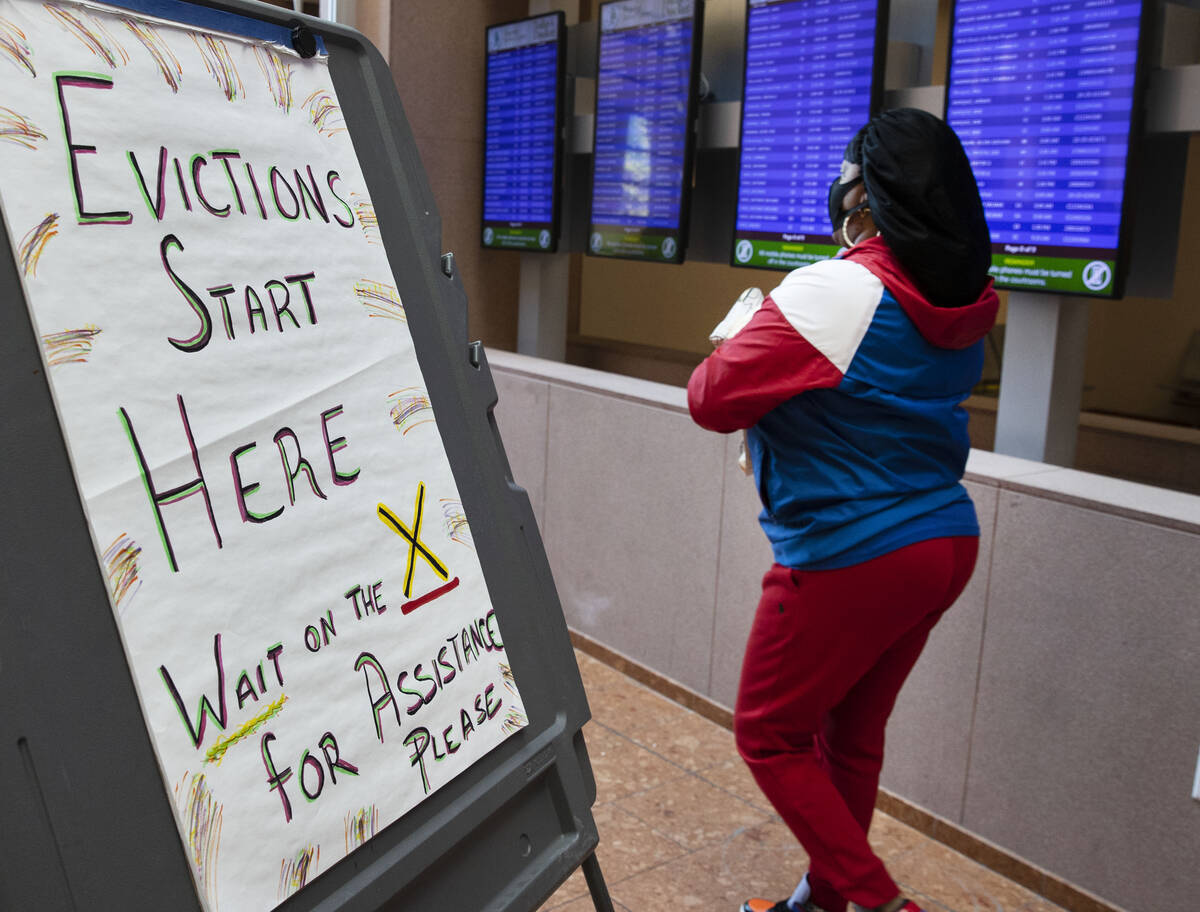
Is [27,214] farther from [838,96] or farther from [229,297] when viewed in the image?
[838,96]

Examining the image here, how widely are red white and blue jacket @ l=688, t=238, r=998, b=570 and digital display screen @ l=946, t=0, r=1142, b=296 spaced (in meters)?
0.70

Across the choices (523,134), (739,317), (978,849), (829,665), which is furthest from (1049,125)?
(523,134)

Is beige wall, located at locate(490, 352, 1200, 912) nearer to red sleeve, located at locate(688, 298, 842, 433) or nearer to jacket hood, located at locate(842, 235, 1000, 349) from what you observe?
jacket hood, located at locate(842, 235, 1000, 349)

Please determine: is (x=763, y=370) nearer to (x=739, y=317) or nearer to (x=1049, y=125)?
(x=739, y=317)

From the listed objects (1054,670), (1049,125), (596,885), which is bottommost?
(1054,670)

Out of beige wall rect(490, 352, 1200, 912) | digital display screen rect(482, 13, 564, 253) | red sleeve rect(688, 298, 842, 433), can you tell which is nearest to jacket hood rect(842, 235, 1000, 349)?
red sleeve rect(688, 298, 842, 433)

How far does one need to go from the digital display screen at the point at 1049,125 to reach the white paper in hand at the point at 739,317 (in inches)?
35.2

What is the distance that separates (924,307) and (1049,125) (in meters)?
1.02

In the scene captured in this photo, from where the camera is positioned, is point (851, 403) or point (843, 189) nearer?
point (851, 403)

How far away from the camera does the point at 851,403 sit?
6.40ft

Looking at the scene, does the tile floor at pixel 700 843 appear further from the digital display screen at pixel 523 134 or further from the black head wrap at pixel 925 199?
the digital display screen at pixel 523 134

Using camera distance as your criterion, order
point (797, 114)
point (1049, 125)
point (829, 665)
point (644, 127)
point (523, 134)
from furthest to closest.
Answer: point (523, 134) → point (644, 127) → point (797, 114) → point (1049, 125) → point (829, 665)

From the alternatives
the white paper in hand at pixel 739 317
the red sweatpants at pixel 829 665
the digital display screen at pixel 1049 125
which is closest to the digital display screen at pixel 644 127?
the digital display screen at pixel 1049 125

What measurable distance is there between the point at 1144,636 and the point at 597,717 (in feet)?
5.39
